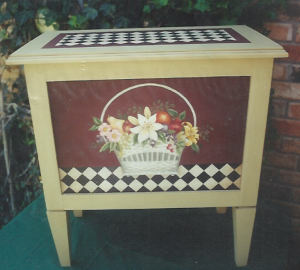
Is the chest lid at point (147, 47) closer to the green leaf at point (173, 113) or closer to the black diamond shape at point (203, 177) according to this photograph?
the green leaf at point (173, 113)

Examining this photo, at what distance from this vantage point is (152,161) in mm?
1091

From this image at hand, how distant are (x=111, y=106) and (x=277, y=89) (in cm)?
82

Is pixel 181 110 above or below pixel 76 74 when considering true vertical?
below

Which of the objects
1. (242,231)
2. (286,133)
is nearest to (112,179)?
(242,231)

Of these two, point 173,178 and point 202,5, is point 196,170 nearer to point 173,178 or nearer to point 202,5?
point 173,178

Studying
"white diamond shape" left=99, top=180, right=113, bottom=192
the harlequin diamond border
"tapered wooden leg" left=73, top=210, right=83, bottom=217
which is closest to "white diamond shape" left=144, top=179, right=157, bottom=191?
the harlequin diamond border

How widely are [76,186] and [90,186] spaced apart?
0.15 ft

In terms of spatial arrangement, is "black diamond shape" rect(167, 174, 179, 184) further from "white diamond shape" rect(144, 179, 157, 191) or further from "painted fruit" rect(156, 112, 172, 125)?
"painted fruit" rect(156, 112, 172, 125)

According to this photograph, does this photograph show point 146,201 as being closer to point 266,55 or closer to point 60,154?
point 60,154

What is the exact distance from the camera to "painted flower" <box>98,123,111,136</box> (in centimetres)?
106

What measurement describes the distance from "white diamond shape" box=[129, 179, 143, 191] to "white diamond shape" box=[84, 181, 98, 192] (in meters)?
0.11

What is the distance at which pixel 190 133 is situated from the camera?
1068 mm

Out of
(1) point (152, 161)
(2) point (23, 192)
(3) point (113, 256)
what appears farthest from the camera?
(2) point (23, 192)

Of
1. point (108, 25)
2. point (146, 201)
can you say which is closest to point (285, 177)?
point (146, 201)
